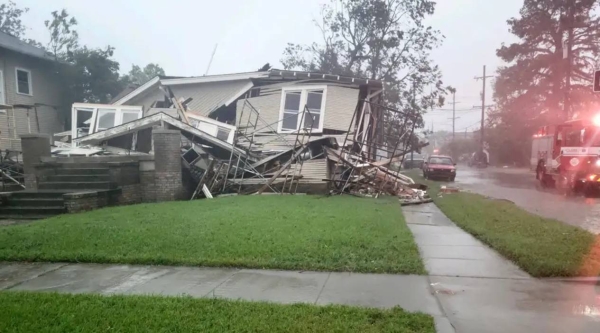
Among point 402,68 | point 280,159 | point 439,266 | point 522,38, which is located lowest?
point 439,266

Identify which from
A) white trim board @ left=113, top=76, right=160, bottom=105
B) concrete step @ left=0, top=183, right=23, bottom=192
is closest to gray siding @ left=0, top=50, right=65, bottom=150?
white trim board @ left=113, top=76, right=160, bottom=105

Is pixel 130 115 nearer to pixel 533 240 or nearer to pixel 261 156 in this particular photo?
pixel 261 156

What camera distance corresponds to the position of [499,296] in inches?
207

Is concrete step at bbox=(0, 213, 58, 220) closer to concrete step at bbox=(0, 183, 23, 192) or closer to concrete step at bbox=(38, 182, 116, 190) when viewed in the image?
Answer: concrete step at bbox=(38, 182, 116, 190)

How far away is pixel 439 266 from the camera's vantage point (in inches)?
260

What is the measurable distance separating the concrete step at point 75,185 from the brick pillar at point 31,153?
0.36 m

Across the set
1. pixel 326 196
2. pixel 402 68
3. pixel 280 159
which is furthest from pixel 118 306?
pixel 402 68

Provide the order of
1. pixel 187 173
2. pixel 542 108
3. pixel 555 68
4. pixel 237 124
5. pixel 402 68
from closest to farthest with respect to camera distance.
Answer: pixel 187 173
pixel 237 124
pixel 402 68
pixel 555 68
pixel 542 108

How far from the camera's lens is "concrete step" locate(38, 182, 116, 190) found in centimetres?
1271

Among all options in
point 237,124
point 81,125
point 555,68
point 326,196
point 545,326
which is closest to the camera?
point 545,326

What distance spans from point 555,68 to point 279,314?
146ft

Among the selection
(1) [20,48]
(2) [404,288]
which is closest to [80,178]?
(2) [404,288]

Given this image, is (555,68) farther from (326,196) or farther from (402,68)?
(326,196)

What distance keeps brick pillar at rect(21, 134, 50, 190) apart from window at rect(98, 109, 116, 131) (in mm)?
5618
